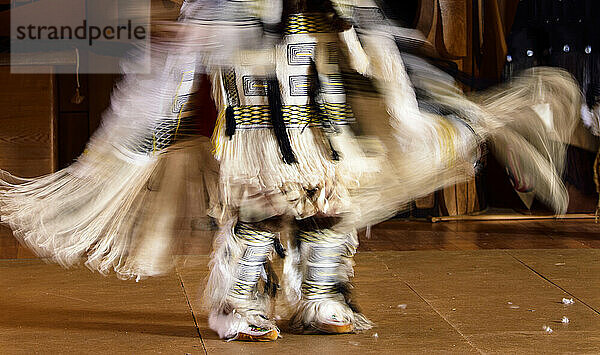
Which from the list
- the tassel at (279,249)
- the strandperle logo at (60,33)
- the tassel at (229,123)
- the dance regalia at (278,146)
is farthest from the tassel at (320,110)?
the strandperle logo at (60,33)

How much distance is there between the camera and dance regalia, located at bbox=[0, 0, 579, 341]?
6.05ft

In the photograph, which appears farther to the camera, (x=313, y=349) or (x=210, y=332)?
(x=210, y=332)

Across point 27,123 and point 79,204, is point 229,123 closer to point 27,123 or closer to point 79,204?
point 79,204

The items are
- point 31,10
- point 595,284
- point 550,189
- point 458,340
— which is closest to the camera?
point 550,189

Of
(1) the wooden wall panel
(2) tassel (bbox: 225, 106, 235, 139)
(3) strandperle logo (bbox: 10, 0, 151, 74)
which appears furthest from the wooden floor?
(3) strandperle logo (bbox: 10, 0, 151, 74)

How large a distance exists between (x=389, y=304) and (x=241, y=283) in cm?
50

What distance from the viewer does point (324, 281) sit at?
1.96m

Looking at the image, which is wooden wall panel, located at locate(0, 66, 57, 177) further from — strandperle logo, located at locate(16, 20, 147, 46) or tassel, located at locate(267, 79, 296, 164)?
tassel, located at locate(267, 79, 296, 164)

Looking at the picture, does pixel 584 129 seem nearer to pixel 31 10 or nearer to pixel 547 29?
pixel 547 29

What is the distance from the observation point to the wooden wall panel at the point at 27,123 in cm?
317

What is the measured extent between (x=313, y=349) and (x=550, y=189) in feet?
2.01

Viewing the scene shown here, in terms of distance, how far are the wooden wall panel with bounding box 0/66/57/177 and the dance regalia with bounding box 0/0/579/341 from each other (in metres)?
1.29

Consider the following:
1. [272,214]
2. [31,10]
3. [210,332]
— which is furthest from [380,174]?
[31,10]

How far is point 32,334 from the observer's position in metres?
1.99
